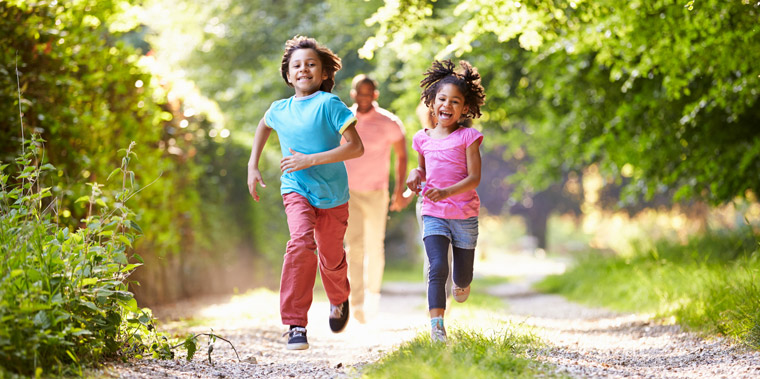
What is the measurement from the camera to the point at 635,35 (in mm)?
7359

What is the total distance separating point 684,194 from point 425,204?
6190mm

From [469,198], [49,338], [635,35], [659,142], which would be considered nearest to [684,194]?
[659,142]

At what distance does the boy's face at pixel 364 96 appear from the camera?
6.21m

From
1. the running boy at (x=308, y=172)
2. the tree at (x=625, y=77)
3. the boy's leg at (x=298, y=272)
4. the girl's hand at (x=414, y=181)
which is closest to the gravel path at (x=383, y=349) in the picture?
the boy's leg at (x=298, y=272)

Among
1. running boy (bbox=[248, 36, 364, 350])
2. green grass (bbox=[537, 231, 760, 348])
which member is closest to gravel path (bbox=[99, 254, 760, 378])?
green grass (bbox=[537, 231, 760, 348])

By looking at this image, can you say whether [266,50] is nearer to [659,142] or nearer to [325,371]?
[659,142]

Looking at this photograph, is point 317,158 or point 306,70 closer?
point 317,158

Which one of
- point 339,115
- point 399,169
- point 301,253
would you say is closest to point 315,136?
point 339,115

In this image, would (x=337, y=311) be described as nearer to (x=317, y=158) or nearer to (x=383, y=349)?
(x=383, y=349)

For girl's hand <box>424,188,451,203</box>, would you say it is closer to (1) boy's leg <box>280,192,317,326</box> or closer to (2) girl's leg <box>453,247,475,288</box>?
(2) girl's leg <box>453,247,475,288</box>

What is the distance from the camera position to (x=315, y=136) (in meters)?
4.80

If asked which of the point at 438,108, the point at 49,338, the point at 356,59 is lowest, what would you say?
the point at 49,338

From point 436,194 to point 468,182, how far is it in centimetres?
25

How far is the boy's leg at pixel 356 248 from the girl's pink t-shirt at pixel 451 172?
1491 millimetres
